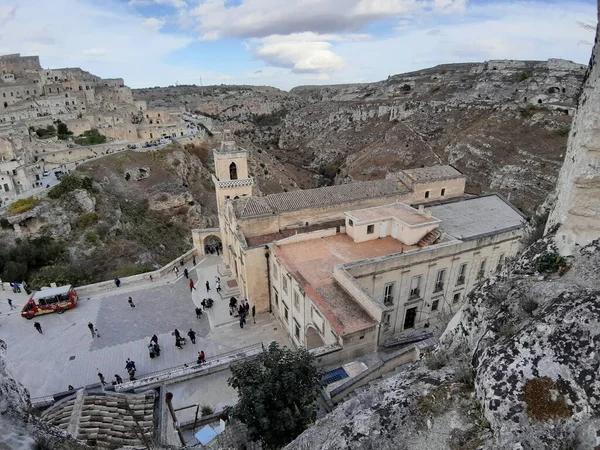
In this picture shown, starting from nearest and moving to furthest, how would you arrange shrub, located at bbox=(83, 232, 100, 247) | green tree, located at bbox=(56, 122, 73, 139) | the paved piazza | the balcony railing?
the paved piazza
the balcony railing
shrub, located at bbox=(83, 232, 100, 247)
green tree, located at bbox=(56, 122, 73, 139)

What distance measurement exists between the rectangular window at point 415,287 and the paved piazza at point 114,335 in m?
7.66

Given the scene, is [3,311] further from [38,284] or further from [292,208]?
[292,208]

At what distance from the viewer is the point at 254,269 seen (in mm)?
21875

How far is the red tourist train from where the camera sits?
22.0 m

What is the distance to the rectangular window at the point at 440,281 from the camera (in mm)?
20672

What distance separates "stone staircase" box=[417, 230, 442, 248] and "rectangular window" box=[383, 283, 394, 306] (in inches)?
152

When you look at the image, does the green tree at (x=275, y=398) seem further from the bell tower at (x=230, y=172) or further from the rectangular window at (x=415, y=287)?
the bell tower at (x=230, y=172)

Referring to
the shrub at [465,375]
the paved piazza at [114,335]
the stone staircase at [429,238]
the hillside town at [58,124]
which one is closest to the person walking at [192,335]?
the paved piazza at [114,335]

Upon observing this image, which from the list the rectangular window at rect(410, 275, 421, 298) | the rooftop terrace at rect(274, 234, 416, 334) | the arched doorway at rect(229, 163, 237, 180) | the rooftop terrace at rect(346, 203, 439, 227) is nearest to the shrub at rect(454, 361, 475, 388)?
the rooftop terrace at rect(274, 234, 416, 334)

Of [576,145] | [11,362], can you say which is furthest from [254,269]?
[576,145]

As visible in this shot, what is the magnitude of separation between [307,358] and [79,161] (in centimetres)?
5692

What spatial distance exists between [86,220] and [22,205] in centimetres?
603

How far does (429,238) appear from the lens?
21.8m

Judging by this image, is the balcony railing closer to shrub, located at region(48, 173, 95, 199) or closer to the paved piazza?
the paved piazza
